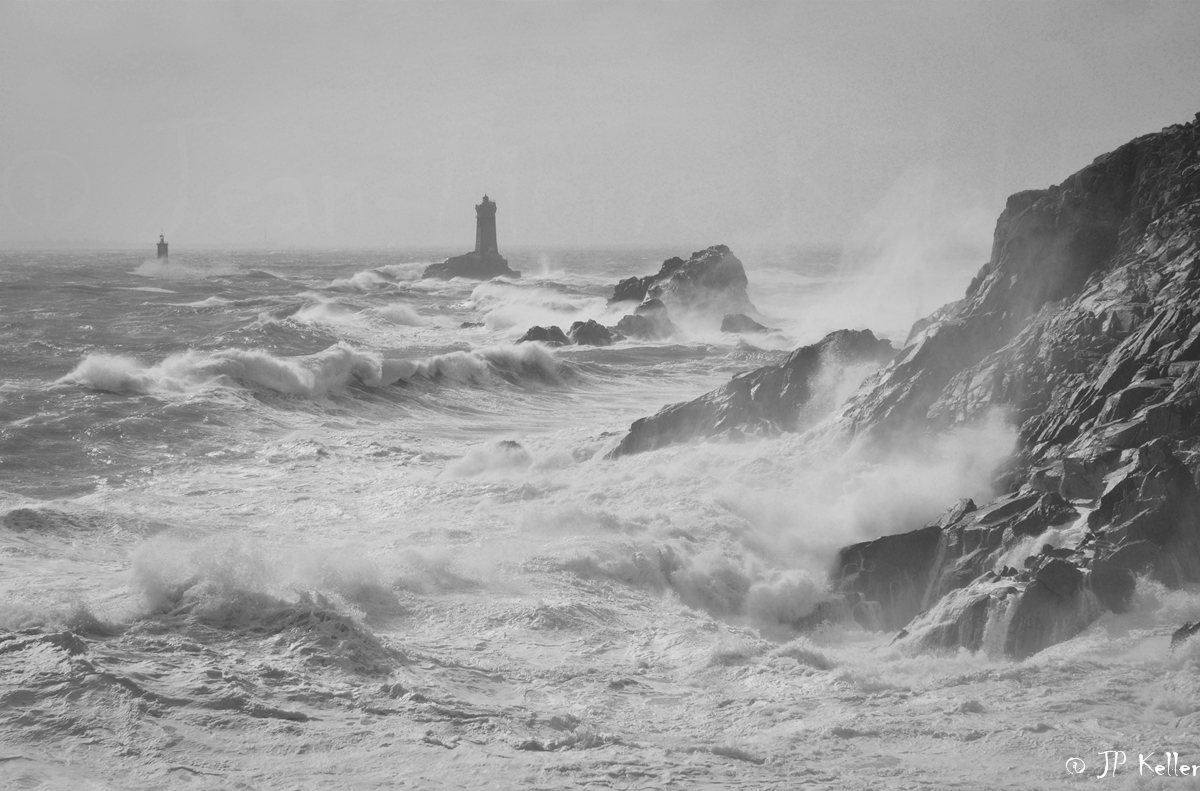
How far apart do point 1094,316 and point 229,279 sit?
212ft

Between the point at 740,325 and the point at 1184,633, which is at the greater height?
the point at 740,325

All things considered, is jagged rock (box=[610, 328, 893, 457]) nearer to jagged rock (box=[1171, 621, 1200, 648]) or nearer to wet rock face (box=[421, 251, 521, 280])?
jagged rock (box=[1171, 621, 1200, 648])

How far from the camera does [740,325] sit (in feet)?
115

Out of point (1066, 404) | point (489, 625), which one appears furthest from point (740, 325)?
point (489, 625)

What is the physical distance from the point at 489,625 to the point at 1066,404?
5.91 m

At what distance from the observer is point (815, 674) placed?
7.63 m

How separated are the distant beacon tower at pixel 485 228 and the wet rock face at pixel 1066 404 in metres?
60.7

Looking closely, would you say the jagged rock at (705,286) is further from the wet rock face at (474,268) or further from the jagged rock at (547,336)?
the wet rock face at (474,268)

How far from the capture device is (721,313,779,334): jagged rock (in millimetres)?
34875

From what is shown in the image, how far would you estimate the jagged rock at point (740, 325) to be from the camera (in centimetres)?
3488

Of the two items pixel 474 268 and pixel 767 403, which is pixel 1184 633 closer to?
pixel 767 403

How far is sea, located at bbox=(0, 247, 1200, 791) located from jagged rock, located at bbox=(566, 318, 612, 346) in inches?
523

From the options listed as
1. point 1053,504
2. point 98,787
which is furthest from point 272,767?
point 1053,504

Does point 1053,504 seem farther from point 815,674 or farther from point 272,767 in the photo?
point 272,767
